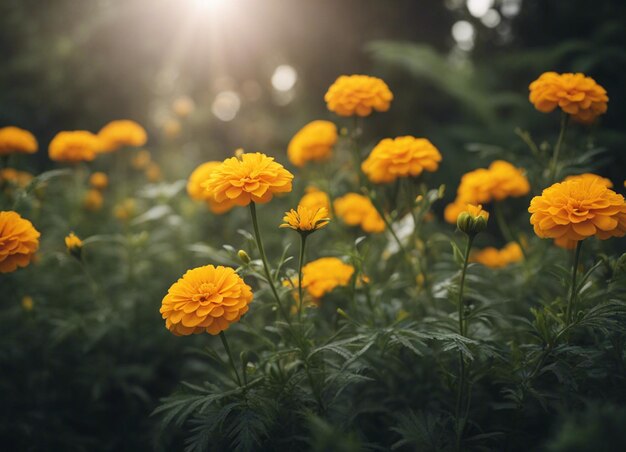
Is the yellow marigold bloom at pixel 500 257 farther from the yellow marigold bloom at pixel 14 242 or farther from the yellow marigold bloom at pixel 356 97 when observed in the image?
the yellow marigold bloom at pixel 14 242

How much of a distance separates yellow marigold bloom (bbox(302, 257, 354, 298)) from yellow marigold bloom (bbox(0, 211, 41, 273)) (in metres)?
0.89

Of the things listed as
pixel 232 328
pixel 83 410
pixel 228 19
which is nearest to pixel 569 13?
pixel 228 19

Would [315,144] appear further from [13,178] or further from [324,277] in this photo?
[13,178]

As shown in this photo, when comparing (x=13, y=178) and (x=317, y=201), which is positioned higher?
(x=13, y=178)

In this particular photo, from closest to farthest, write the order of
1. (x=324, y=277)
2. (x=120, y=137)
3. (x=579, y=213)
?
(x=579, y=213)
(x=324, y=277)
(x=120, y=137)

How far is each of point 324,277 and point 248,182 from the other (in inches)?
20.1

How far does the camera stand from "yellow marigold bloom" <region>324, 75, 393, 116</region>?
5.49 ft

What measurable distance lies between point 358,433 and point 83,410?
1.41 meters

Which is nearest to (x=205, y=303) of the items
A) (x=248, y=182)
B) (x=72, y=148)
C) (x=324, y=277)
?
(x=248, y=182)

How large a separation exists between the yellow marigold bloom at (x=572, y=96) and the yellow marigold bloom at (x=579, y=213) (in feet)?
1.38

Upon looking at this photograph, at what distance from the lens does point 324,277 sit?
159 cm

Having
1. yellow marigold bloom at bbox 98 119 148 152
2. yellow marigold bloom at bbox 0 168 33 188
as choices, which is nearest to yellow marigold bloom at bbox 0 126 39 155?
yellow marigold bloom at bbox 0 168 33 188

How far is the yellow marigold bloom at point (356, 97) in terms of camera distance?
1.67 m

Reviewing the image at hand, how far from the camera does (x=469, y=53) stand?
4.54 meters
